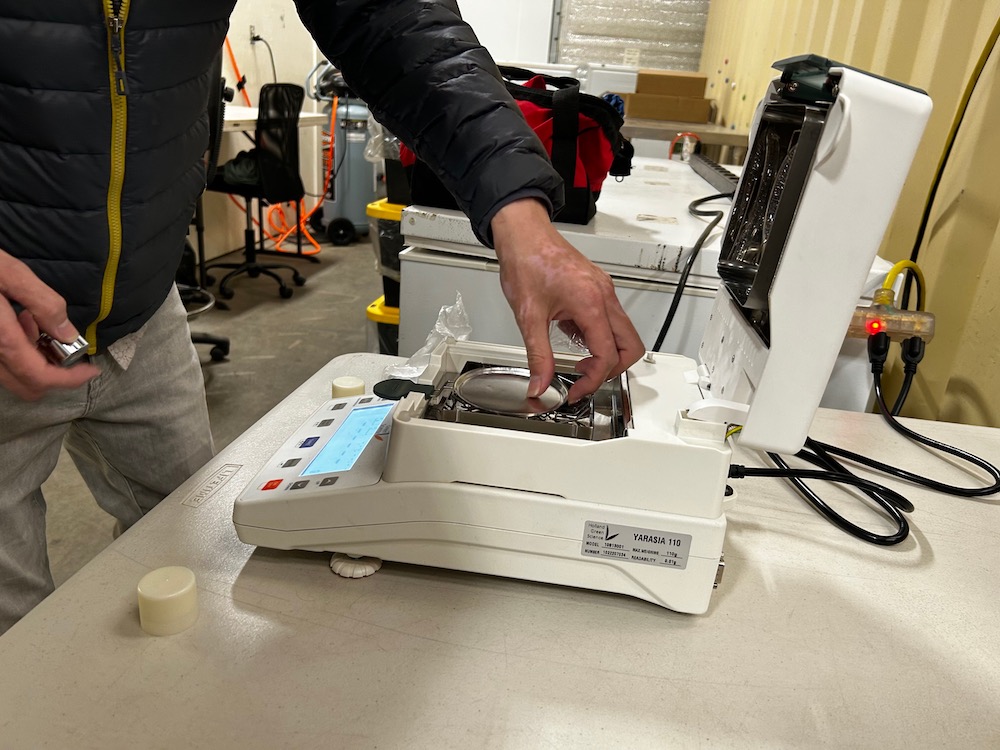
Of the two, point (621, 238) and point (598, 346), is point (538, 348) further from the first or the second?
point (621, 238)

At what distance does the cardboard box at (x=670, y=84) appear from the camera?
3512 mm

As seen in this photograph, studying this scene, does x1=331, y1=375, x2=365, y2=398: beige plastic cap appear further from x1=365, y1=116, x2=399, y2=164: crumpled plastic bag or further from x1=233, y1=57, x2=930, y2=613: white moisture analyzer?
x1=365, y1=116, x2=399, y2=164: crumpled plastic bag

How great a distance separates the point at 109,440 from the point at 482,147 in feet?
1.92

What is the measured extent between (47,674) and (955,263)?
54.5 inches

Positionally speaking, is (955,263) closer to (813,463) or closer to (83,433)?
(813,463)

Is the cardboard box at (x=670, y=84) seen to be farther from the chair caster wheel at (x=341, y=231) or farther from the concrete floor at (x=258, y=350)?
the chair caster wheel at (x=341, y=231)

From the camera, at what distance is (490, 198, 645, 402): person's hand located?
2.01 ft

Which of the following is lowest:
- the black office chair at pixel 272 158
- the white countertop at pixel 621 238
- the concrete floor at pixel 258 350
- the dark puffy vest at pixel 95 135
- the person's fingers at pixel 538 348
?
the concrete floor at pixel 258 350

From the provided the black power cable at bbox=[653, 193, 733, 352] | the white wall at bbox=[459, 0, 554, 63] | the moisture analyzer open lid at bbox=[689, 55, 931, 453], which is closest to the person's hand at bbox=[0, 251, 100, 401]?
the moisture analyzer open lid at bbox=[689, 55, 931, 453]

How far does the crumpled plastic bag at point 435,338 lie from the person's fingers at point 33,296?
1.13 ft

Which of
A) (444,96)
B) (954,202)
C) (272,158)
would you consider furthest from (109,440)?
(272,158)

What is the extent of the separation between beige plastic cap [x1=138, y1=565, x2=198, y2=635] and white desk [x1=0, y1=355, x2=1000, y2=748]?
0.04 ft

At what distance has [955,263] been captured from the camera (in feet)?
4.03

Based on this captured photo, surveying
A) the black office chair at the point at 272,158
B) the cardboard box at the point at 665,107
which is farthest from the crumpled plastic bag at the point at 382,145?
the cardboard box at the point at 665,107
